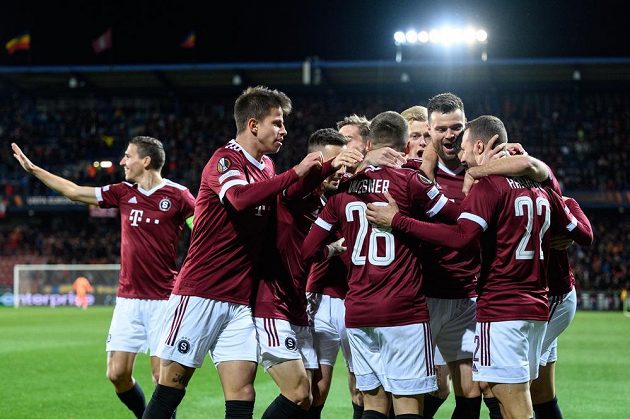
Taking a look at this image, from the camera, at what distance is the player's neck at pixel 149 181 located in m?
8.34

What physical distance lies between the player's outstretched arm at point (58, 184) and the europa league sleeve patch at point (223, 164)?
2.63 meters

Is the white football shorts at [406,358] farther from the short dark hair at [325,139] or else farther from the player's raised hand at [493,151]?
the short dark hair at [325,139]

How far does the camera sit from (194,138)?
43.7 meters

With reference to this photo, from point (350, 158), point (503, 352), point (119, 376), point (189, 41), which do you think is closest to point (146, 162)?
point (119, 376)

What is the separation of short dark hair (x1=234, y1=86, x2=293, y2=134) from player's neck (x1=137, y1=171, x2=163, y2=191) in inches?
104

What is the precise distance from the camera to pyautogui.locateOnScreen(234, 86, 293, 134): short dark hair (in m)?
5.87

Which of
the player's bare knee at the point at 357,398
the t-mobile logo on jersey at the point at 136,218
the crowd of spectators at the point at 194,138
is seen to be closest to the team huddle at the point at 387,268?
the player's bare knee at the point at 357,398

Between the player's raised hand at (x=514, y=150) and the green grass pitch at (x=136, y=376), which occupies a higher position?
the player's raised hand at (x=514, y=150)

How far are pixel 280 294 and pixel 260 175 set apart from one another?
0.83 m

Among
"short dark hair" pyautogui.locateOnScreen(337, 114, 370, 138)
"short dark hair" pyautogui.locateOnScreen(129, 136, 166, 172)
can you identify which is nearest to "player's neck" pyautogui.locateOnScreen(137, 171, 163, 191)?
"short dark hair" pyautogui.locateOnScreen(129, 136, 166, 172)

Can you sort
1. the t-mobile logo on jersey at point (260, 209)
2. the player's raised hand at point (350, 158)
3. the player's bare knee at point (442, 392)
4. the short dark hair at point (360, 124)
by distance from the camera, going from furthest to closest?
the short dark hair at point (360, 124) < the player's bare knee at point (442, 392) < the t-mobile logo on jersey at point (260, 209) < the player's raised hand at point (350, 158)

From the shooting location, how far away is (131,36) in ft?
155

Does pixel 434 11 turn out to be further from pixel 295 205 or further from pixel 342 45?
pixel 295 205

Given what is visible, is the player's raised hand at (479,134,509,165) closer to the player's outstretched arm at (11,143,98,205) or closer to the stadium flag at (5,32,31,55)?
the player's outstretched arm at (11,143,98,205)
